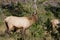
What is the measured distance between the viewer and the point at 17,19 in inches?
335

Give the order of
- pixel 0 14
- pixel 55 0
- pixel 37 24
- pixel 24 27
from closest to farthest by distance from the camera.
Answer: pixel 24 27
pixel 37 24
pixel 0 14
pixel 55 0

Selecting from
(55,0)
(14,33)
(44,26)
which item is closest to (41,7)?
(55,0)

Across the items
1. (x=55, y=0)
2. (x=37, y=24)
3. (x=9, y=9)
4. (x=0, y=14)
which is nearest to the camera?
(x=37, y=24)

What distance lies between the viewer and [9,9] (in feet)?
42.2

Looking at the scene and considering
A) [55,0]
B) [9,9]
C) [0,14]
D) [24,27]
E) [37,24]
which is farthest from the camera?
[55,0]

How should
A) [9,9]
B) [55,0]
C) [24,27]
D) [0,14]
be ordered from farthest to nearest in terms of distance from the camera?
[55,0] < [9,9] < [0,14] < [24,27]

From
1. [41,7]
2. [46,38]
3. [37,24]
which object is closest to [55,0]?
[41,7]

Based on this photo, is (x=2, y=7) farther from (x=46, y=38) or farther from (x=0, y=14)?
(x=46, y=38)

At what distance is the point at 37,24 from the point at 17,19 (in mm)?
1252

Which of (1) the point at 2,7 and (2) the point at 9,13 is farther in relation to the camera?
(1) the point at 2,7

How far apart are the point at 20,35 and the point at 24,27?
0.37 meters

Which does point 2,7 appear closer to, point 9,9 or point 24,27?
point 9,9

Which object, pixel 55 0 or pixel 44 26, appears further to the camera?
pixel 55 0

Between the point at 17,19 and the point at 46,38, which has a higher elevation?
the point at 17,19
